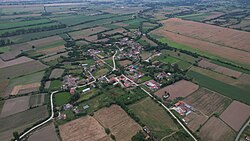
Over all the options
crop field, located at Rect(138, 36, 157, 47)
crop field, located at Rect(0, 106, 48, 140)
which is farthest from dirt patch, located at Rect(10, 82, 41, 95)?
crop field, located at Rect(138, 36, 157, 47)

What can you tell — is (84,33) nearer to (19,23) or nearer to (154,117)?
(19,23)

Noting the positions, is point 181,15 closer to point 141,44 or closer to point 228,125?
point 141,44

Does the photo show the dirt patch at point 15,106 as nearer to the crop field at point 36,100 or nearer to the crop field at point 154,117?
the crop field at point 36,100

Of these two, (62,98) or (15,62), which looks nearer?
(62,98)

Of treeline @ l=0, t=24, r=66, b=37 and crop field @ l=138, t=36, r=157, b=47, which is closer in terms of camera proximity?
crop field @ l=138, t=36, r=157, b=47

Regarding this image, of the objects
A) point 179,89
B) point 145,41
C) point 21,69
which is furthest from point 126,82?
point 145,41

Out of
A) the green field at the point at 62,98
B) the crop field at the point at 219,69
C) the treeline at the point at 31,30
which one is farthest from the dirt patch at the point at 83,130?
the treeline at the point at 31,30

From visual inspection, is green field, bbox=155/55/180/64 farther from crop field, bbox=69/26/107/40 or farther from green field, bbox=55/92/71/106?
crop field, bbox=69/26/107/40
